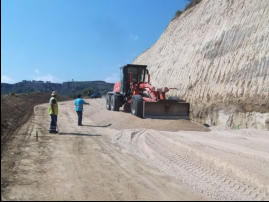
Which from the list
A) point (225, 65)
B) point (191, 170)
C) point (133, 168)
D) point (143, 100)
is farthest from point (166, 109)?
point (133, 168)

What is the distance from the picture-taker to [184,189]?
4.94m

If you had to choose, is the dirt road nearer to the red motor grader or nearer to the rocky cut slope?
the red motor grader

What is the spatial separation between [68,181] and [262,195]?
11.3 feet

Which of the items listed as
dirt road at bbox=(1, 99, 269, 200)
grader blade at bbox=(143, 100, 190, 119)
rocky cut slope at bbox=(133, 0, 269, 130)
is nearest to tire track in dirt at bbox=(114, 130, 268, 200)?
dirt road at bbox=(1, 99, 269, 200)

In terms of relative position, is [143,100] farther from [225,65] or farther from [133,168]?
[133,168]

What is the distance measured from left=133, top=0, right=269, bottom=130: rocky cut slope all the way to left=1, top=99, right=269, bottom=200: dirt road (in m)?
4.20

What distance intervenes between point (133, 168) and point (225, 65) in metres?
12.7

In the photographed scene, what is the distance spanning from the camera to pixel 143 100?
47.5ft

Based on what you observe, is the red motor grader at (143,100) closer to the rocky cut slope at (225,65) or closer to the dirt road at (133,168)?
the rocky cut slope at (225,65)

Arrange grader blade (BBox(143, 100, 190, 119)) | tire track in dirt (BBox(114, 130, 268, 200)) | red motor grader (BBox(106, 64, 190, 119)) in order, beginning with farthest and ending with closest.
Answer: red motor grader (BBox(106, 64, 190, 119)) → grader blade (BBox(143, 100, 190, 119)) → tire track in dirt (BBox(114, 130, 268, 200))

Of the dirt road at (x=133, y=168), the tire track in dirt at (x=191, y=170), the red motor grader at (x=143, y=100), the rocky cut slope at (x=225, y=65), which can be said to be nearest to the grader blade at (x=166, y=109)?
the red motor grader at (x=143, y=100)

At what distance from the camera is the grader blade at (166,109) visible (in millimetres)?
13984

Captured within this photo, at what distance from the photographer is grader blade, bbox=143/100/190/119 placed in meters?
14.0

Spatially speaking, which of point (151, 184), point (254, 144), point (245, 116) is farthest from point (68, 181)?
A: point (245, 116)
